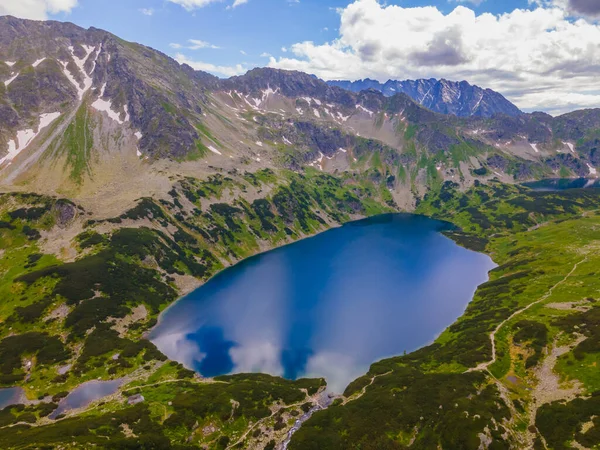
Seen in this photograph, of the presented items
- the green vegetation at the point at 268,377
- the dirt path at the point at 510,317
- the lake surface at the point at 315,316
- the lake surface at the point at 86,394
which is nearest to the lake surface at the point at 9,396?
the green vegetation at the point at 268,377

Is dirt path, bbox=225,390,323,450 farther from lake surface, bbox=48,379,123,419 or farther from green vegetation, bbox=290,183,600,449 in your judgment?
lake surface, bbox=48,379,123,419

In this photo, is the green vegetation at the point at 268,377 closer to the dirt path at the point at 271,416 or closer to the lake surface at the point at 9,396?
the dirt path at the point at 271,416

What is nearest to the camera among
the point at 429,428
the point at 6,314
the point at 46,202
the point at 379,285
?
the point at 429,428

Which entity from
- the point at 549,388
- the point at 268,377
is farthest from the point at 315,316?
the point at 549,388

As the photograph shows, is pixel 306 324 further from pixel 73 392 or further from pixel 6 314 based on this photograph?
pixel 6 314

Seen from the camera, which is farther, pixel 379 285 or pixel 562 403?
pixel 379 285

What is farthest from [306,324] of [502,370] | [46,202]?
[46,202]

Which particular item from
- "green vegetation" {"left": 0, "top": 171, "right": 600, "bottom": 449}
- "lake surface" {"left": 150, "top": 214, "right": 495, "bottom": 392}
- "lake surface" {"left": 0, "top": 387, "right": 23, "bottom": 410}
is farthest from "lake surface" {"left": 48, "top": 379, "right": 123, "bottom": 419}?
"lake surface" {"left": 150, "top": 214, "right": 495, "bottom": 392}
